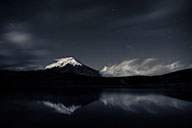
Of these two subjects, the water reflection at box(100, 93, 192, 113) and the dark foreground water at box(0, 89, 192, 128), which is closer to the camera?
the dark foreground water at box(0, 89, 192, 128)

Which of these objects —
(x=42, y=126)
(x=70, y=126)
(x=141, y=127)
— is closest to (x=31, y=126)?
(x=42, y=126)

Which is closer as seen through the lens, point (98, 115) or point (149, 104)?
point (98, 115)

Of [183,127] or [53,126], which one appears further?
[53,126]

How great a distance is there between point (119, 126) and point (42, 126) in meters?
8.96

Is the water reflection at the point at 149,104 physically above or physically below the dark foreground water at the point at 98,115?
below

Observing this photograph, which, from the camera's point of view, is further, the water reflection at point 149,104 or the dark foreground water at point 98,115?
the water reflection at point 149,104

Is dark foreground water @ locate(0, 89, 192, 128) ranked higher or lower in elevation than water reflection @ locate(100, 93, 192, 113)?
higher

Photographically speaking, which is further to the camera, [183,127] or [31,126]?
[31,126]

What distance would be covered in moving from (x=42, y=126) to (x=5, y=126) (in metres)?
4.28

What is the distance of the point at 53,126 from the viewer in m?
20.4

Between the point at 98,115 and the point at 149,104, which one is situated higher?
the point at 98,115

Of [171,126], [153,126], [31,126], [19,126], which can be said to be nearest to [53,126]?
[31,126]

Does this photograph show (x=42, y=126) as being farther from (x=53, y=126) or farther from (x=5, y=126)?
(x=5, y=126)

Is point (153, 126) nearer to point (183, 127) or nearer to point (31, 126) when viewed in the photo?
point (183, 127)
